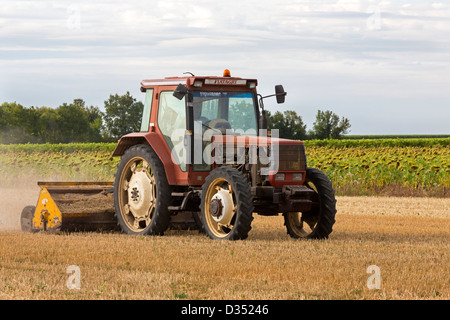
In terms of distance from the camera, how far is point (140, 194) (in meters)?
12.1

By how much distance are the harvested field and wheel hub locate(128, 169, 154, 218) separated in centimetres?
62

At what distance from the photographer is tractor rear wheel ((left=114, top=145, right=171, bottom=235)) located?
11672 mm

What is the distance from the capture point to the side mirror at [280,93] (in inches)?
451

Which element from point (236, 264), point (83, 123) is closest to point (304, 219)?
point (236, 264)

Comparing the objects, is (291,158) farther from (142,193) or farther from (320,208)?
(142,193)

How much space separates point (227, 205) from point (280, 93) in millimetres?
1937

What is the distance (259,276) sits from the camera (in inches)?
317

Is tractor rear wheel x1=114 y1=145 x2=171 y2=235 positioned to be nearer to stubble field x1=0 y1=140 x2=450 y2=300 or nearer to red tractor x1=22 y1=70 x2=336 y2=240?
red tractor x1=22 y1=70 x2=336 y2=240

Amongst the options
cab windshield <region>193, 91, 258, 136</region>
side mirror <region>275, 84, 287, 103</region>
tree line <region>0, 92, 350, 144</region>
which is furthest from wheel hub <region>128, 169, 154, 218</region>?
tree line <region>0, 92, 350, 144</region>

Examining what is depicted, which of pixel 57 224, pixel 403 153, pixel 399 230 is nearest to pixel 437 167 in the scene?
pixel 403 153

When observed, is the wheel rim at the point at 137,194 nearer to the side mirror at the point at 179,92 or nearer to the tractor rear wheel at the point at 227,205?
the tractor rear wheel at the point at 227,205

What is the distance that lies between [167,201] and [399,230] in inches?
168

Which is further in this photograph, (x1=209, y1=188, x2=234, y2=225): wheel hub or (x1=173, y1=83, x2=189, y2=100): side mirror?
(x1=173, y1=83, x2=189, y2=100): side mirror
